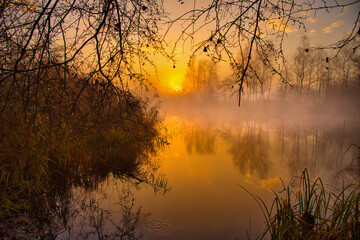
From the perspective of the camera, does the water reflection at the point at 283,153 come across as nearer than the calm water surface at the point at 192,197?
No

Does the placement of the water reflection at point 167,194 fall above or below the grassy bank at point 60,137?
below

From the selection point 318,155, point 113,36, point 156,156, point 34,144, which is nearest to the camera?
point 113,36

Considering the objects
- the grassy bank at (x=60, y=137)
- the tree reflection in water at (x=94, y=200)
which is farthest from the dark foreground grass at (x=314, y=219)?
the tree reflection in water at (x=94, y=200)

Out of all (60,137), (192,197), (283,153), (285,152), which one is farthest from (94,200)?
(285,152)

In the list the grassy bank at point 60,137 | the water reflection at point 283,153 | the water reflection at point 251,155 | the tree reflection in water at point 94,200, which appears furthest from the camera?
the water reflection at point 283,153

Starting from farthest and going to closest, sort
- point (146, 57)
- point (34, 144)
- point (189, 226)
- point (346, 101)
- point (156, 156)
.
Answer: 1. point (346, 101)
2. point (156, 156)
3. point (34, 144)
4. point (189, 226)
5. point (146, 57)

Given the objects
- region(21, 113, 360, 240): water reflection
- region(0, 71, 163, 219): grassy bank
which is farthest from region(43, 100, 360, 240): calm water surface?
region(0, 71, 163, 219): grassy bank

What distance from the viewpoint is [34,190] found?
3.95m

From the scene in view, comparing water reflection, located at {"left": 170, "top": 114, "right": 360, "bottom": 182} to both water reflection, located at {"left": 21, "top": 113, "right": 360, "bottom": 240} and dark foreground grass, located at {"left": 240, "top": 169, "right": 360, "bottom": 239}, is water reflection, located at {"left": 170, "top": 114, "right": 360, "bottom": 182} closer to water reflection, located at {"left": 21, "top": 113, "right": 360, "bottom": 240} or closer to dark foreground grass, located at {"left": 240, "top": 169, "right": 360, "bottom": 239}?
water reflection, located at {"left": 21, "top": 113, "right": 360, "bottom": 240}

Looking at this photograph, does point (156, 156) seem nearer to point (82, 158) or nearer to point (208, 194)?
point (82, 158)

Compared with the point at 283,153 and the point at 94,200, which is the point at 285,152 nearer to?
the point at 283,153

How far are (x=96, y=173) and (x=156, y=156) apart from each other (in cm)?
258

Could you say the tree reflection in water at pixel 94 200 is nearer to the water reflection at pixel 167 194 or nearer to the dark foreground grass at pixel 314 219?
the water reflection at pixel 167 194

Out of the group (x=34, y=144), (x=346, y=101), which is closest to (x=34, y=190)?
(x=34, y=144)
